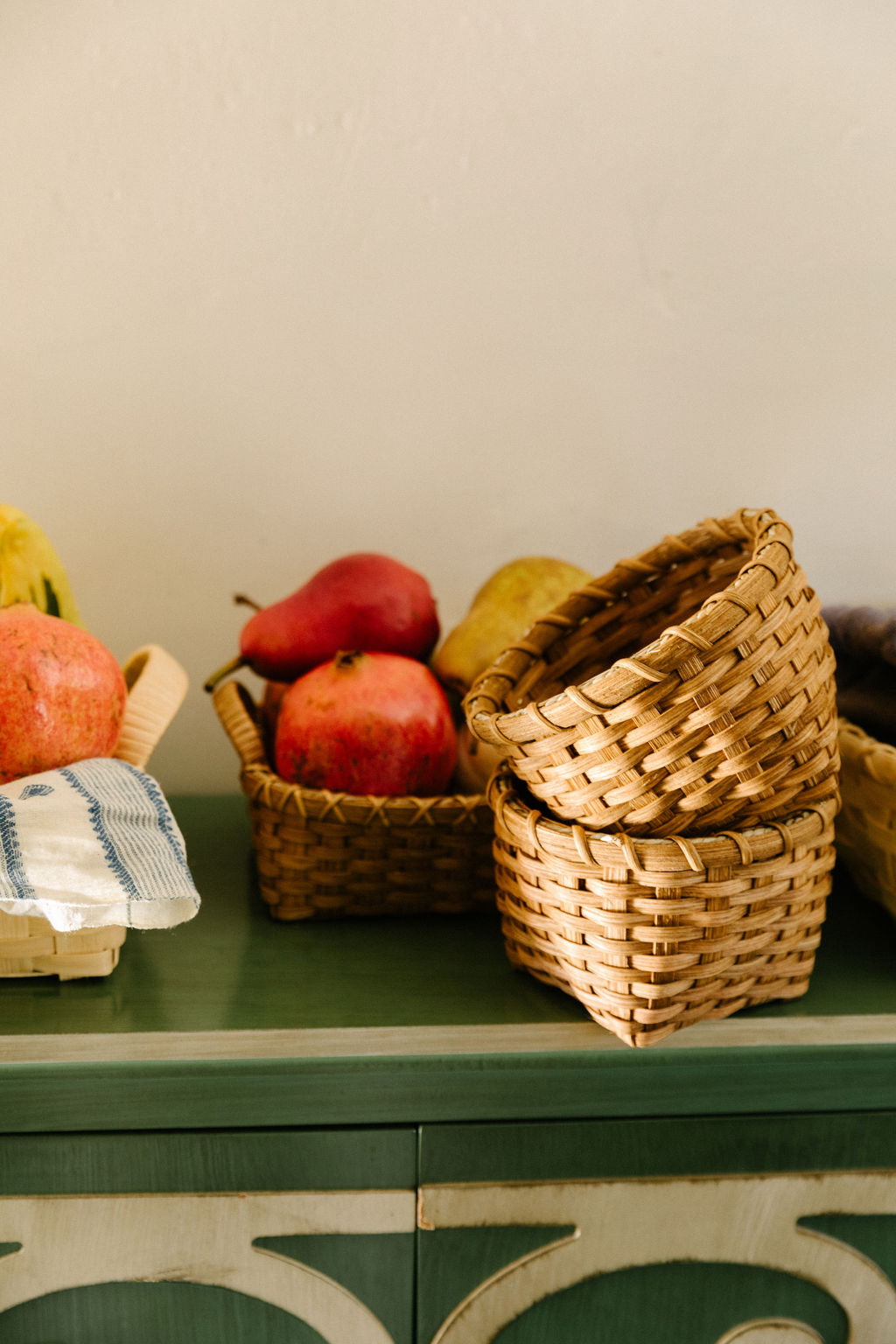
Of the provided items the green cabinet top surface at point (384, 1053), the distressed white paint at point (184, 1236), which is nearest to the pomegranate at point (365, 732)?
the green cabinet top surface at point (384, 1053)

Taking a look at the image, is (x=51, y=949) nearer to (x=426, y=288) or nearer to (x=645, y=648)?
(x=645, y=648)

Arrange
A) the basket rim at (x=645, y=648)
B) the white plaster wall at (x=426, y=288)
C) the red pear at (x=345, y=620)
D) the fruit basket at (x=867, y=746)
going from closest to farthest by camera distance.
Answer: the basket rim at (x=645, y=648) → the fruit basket at (x=867, y=746) → the red pear at (x=345, y=620) → the white plaster wall at (x=426, y=288)

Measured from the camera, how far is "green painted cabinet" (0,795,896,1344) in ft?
1.48

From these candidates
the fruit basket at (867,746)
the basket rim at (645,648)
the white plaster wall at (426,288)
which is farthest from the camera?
the white plaster wall at (426,288)

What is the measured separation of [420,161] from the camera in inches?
31.1

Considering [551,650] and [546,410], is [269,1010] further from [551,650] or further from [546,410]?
[546,410]

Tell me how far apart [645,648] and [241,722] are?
32 cm

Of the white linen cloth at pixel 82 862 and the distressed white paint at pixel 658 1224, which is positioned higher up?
the white linen cloth at pixel 82 862

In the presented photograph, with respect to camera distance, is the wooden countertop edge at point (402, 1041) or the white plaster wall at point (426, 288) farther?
the white plaster wall at point (426, 288)

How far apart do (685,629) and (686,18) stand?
679 millimetres

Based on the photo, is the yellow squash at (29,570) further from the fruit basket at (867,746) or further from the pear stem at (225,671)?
the fruit basket at (867,746)

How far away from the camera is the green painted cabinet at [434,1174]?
1.48 feet

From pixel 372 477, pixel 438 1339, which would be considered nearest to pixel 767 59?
pixel 372 477

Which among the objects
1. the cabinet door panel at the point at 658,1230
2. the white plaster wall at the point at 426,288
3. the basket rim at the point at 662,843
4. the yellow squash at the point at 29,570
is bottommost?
the cabinet door panel at the point at 658,1230
